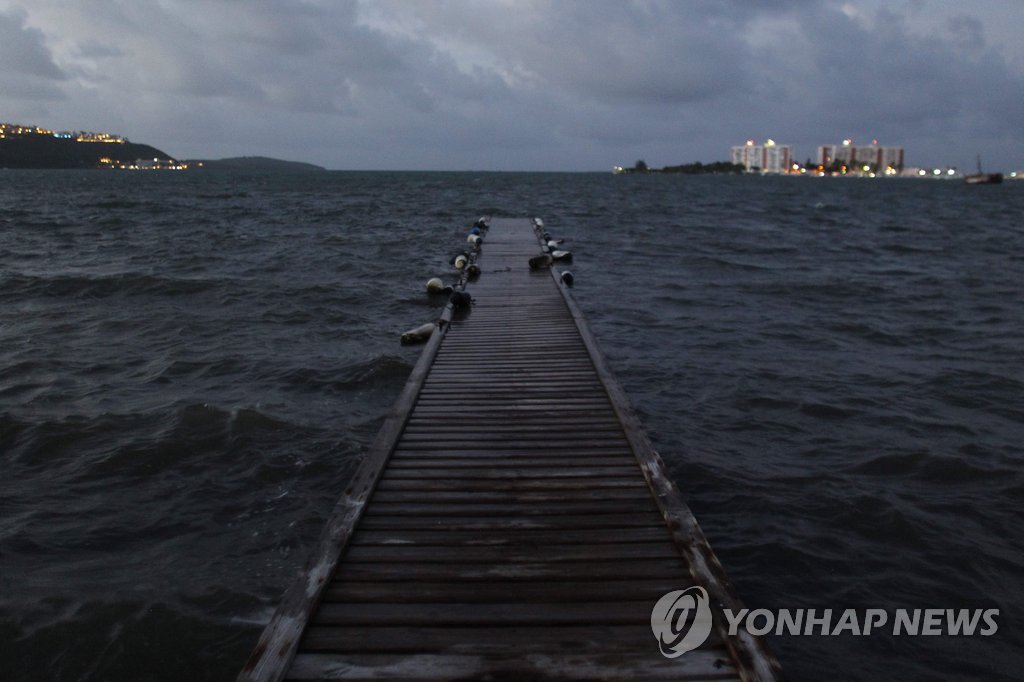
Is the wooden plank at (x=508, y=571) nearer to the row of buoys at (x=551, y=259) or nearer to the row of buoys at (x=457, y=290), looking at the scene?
the row of buoys at (x=457, y=290)

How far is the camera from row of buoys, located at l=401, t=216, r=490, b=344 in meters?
15.3

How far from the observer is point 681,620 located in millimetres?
4820

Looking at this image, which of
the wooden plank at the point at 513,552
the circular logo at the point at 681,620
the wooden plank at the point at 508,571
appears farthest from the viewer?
the wooden plank at the point at 513,552

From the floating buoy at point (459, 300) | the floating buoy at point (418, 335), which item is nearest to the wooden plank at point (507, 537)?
the floating buoy at point (418, 335)

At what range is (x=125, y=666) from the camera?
5.86 m

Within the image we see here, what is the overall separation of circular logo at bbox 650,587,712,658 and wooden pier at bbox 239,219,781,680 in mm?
59

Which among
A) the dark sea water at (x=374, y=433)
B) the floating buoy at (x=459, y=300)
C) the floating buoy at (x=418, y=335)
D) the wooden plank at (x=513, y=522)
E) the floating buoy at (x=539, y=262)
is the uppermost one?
the floating buoy at (x=539, y=262)

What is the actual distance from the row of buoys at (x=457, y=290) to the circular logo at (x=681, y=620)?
31.7 ft

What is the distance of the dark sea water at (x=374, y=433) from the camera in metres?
6.49

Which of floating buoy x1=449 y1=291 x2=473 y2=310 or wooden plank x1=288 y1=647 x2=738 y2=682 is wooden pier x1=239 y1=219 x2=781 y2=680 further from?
floating buoy x1=449 y1=291 x2=473 y2=310

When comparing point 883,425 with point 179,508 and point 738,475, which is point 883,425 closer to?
point 738,475

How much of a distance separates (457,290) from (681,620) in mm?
13542

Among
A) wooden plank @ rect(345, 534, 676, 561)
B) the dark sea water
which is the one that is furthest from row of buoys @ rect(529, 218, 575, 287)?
wooden plank @ rect(345, 534, 676, 561)

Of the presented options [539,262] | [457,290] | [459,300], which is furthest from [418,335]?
[539,262]
